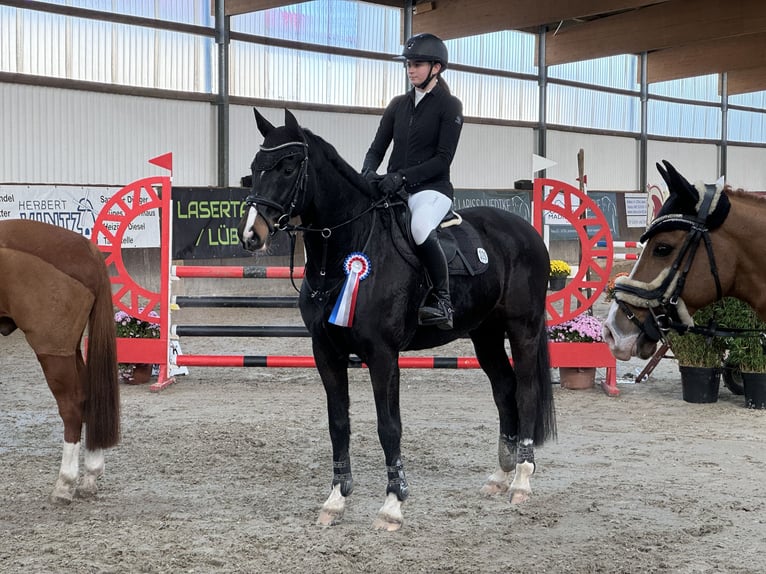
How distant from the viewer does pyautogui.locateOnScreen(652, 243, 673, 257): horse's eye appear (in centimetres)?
312

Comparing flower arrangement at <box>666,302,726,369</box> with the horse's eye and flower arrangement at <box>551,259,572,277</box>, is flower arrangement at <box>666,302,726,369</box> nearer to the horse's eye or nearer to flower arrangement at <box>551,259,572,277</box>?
flower arrangement at <box>551,259,572,277</box>

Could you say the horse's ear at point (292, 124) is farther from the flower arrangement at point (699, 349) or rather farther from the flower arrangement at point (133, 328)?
the flower arrangement at point (133, 328)

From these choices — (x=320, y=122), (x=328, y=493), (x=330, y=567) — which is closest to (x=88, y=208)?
(x=320, y=122)

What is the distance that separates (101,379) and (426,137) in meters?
2.02

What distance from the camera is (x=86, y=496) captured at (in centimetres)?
462

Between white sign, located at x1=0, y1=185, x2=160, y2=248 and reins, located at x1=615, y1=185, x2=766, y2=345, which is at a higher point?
white sign, located at x1=0, y1=185, x2=160, y2=248

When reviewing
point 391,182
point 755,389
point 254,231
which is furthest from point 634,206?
point 254,231

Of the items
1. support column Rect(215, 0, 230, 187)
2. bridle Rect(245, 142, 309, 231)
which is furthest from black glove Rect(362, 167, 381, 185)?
support column Rect(215, 0, 230, 187)

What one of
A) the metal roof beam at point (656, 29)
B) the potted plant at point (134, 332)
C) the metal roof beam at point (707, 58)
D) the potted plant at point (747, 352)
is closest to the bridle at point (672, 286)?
the potted plant at point (747, 352)

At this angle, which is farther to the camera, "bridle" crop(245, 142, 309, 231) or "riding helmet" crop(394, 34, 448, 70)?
"riding helmet" crop(394, 34, 448, 70)

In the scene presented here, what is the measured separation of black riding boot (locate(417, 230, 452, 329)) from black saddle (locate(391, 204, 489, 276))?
0.06 meters

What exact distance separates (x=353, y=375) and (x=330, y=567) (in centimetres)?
498

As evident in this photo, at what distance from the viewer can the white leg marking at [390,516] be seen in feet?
13.5

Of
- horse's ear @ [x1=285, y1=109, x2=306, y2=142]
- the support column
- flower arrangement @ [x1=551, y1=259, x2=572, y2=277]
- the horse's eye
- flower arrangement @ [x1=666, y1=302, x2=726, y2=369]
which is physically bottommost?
flower arrangement @ [x1=666, y1=302, x2=726, y2=369]
